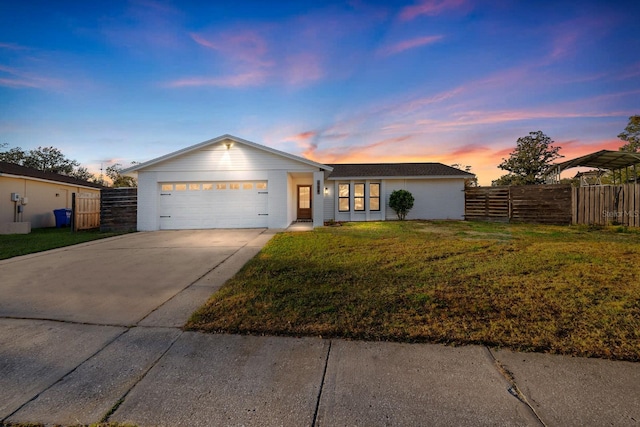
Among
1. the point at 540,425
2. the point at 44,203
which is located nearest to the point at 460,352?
the point at 540,425

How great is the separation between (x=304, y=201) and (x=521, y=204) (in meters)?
11.5

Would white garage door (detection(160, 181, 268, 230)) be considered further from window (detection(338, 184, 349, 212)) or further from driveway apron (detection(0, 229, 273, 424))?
driveway apron (detection(0, 229, 273, 424))

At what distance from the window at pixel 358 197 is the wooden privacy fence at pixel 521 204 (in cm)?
600

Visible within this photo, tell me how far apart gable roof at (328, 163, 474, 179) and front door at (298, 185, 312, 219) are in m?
1.92

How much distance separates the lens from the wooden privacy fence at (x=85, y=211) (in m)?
11.1

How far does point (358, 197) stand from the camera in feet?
47.4

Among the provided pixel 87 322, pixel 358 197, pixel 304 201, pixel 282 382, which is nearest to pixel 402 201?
pixel 358 197

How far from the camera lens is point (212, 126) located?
1437 centimetres

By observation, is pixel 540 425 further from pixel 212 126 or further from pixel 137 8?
pixel 212 126

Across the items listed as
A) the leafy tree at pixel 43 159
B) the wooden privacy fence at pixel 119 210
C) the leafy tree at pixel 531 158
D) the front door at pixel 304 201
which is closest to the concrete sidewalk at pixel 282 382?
the wooden privacy fence at pixel 119 210

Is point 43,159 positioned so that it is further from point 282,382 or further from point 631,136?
point 631,136

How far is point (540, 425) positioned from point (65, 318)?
14.4ft

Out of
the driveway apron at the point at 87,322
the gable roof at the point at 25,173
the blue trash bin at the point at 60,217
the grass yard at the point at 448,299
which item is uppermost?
the gable roof at the point at 25,173

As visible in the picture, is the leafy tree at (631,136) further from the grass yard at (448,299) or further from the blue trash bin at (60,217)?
the blue trash bin at (60,217)
